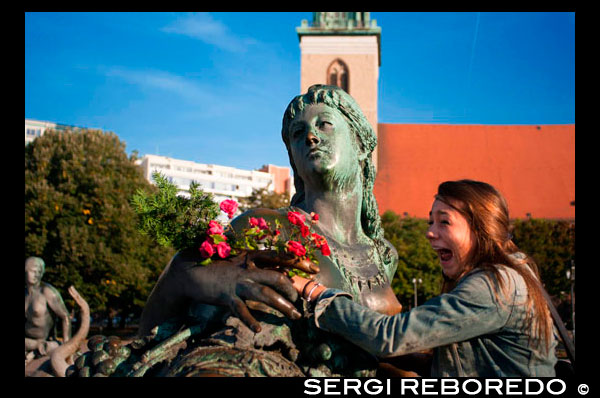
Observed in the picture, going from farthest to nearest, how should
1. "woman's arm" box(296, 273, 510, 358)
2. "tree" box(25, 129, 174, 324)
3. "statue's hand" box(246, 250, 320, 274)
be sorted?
1. "tree" box(25, 129, 174, 324)
2. "statue's hand" box(246, 250, 320, 274)
3. "woman's arm" box(296, 273, 510, 358)

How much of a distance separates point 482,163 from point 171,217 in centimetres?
5608

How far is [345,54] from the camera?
5603cm

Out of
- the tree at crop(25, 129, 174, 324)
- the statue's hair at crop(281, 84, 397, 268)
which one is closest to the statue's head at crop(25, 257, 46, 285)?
the statue's hair at crop(281, 84, 397, 268)

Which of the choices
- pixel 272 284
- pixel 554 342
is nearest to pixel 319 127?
Result: pixel 272 284

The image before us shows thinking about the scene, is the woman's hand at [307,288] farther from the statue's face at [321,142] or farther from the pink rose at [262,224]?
the statue's face at [321,142]

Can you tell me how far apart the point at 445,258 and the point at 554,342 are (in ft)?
1.74

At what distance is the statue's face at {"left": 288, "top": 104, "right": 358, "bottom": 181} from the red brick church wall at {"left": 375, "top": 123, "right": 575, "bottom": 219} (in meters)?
51.0

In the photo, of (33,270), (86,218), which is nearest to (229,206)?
(33,270)

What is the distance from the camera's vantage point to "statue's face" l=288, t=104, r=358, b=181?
3.16 meters

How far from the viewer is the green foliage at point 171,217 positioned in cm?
289

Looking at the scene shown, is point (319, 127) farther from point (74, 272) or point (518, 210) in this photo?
point (518, 210)

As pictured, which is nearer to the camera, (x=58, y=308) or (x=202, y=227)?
(x=202, y=227)

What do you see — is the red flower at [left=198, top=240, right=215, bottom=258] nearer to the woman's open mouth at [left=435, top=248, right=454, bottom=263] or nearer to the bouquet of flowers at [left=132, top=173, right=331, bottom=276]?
the bouquet of flowers at [left=132, top=173, right=331, bottom=276]

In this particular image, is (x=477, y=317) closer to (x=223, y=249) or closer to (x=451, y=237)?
(x=451, y=237)
